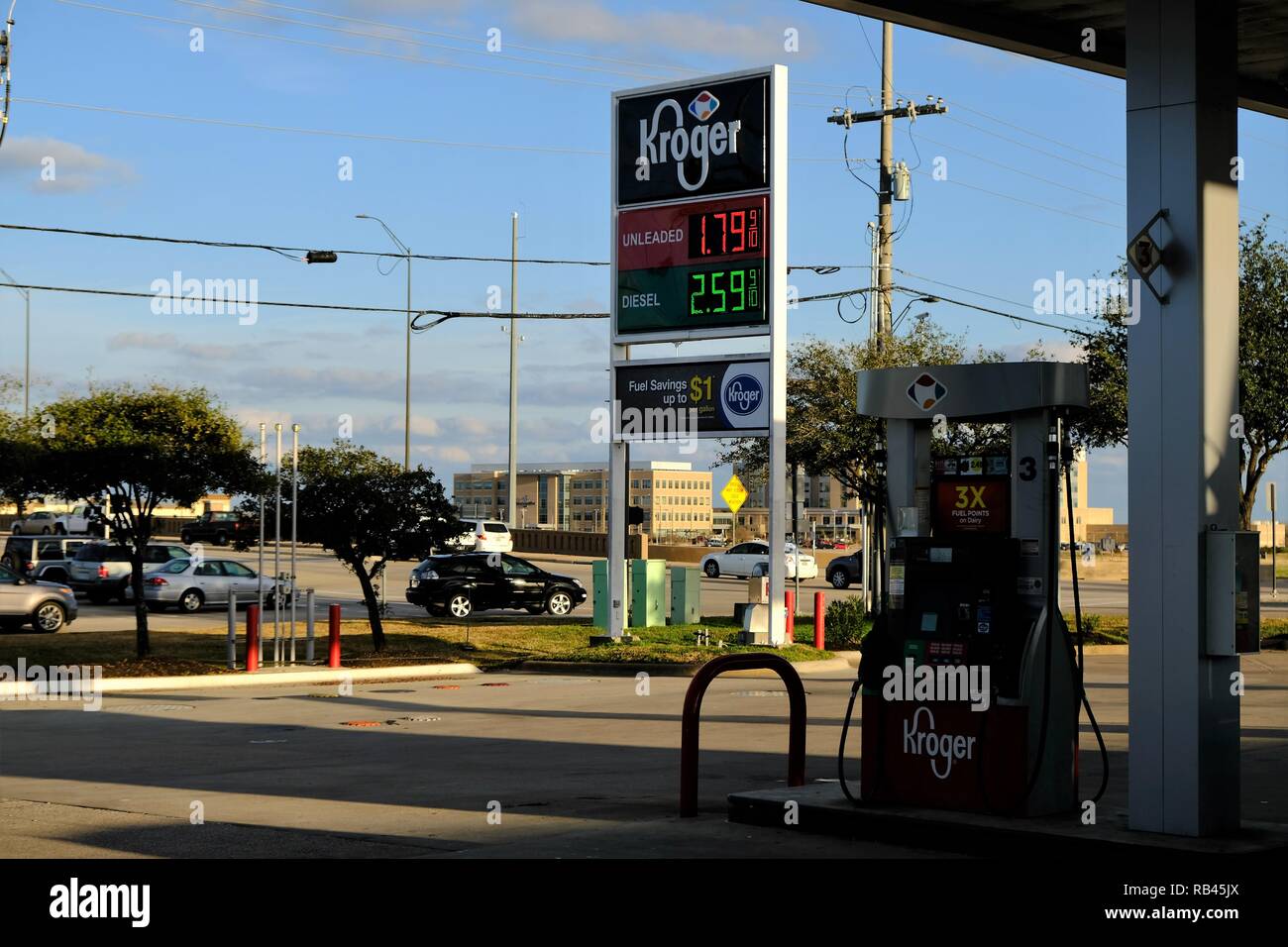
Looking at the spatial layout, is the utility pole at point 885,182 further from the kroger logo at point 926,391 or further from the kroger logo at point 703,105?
the kroger logo at point 926,391

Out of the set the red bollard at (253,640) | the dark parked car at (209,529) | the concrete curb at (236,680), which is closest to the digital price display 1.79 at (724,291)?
the concrete curb at (236,680)

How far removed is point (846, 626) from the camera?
28.8m

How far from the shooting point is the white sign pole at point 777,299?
2525 cm

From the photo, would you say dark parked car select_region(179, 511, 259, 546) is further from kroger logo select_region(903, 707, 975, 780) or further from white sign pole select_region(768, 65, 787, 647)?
kroger logo select_region(903, 707, 975, 780)

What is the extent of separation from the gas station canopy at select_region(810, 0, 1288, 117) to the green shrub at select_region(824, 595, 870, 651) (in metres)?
17.8

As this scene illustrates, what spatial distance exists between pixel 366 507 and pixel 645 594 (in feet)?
21.1

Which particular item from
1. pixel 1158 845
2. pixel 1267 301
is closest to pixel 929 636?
pixel 1158 845

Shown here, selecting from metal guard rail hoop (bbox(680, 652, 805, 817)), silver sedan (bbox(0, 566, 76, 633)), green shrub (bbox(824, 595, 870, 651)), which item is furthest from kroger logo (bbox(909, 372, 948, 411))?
silver sedan (bbox(0, 566, 76, 633))

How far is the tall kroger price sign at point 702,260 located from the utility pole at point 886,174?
8.26 m

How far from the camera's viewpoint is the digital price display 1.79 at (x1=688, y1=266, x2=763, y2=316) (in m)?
25.4

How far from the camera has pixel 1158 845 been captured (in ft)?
26.0
